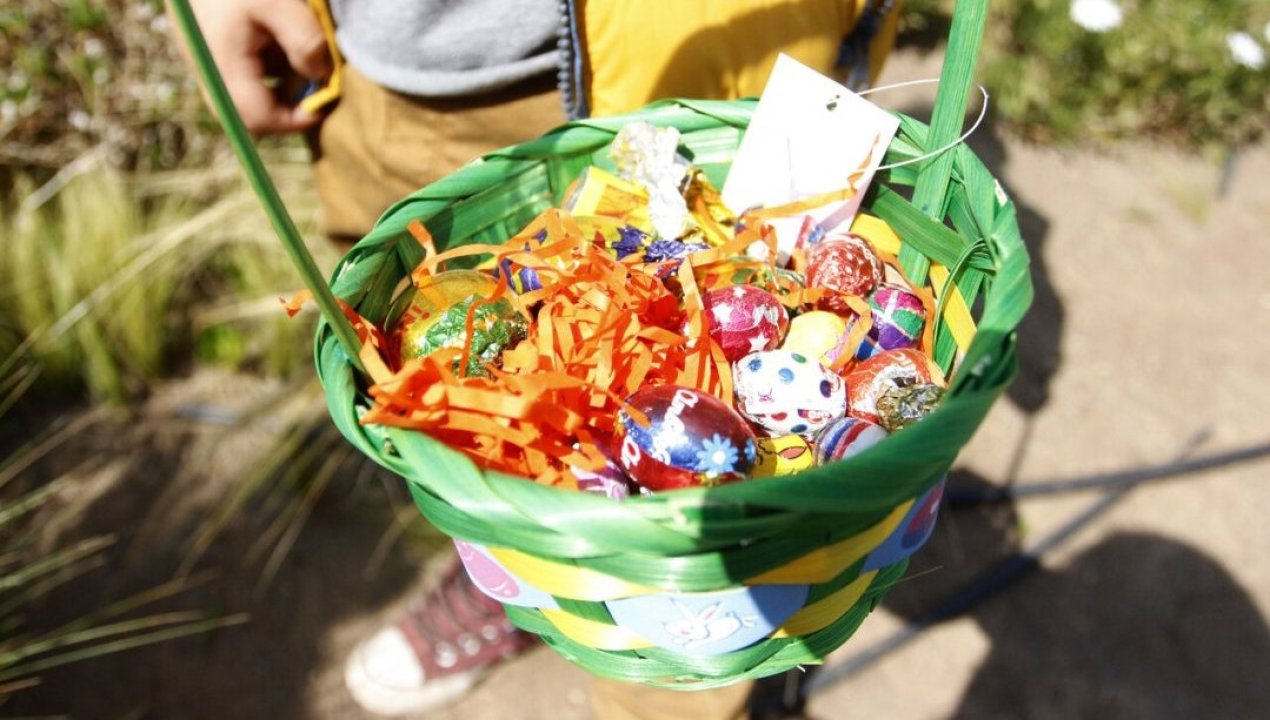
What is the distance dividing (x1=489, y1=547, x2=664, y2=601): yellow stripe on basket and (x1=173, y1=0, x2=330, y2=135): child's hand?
949 mm

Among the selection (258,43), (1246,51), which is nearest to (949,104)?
(258,43)

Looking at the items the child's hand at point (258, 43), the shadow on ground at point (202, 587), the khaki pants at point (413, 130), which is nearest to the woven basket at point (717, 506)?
the khaki pants at point (413, 130)

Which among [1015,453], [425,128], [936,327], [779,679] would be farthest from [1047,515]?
[425,128]

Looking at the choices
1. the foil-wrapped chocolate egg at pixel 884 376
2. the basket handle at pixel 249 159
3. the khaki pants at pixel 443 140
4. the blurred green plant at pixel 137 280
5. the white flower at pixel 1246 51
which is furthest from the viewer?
the white flower at pixel 1246 51

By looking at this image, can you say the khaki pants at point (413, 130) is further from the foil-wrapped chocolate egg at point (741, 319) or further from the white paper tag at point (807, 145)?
the foil-wrapped chocolate egg at point (741, 319)

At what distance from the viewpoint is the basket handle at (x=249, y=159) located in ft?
2.52

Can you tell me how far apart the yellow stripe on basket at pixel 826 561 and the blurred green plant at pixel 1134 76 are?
2858mm

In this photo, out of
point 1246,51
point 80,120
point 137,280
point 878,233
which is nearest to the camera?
point 878,233

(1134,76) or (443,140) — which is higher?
(443,140)

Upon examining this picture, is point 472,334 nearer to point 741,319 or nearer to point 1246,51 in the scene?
point 741,319

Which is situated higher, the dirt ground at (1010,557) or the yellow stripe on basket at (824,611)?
the yellow stripe on basket at (824,611)

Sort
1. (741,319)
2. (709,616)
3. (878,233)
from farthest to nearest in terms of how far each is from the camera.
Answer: (878,233)
(741,319)
(709,616)

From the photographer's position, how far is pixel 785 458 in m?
1.16

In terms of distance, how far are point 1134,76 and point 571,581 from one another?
3338mm
